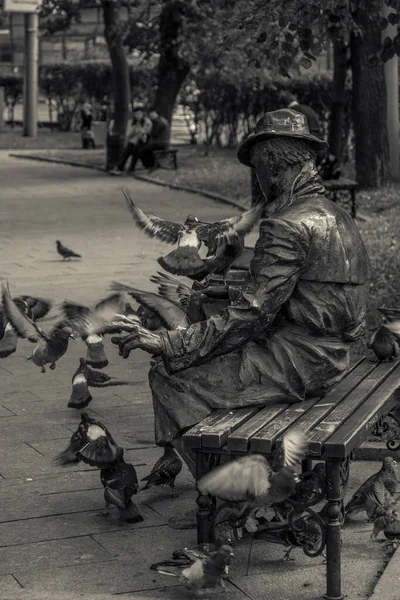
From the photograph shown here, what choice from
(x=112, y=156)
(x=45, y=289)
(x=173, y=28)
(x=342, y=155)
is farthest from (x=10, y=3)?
(x=45, y=289)

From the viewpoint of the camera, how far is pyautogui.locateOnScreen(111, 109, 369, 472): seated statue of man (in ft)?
15.8

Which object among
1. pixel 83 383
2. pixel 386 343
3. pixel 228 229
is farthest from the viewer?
pixel 83 383

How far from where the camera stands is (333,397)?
16.7 ft

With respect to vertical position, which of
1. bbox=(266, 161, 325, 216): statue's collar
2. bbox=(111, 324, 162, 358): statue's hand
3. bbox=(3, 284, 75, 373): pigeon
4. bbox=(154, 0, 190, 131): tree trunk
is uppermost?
bbox=(154, 0, 190, 131): tree trunk

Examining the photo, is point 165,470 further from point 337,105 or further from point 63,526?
point 337,105

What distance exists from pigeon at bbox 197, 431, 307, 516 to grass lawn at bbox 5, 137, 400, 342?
167 inches

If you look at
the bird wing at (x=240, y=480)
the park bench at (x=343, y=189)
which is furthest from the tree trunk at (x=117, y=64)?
the bird wing at (x=240, y=480)

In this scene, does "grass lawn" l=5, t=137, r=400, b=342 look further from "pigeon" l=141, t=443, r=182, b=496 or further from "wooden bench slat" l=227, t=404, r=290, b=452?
"wooden bench slat" l=227, t=404, r=290, b=452

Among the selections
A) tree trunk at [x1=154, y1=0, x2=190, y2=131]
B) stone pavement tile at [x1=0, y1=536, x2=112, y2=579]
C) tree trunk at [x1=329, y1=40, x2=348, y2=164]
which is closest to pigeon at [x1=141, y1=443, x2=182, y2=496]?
stone pavement tile at [x1=0, y1=536, x2=112, y2=579]

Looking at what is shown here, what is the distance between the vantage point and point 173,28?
86.3 feet

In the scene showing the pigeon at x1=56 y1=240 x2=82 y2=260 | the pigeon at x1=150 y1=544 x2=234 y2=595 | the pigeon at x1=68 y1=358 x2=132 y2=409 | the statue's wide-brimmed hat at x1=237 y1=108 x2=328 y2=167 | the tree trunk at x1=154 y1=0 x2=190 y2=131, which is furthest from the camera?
the tree trunk at x1=154 y1=0 x2=190 y2=131

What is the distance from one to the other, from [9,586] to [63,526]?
71 cm

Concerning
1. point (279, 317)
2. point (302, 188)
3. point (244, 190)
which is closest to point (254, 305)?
point (279, 317)

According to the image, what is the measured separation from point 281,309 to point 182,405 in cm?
54
